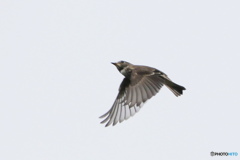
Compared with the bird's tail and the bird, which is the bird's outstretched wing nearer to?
the bird

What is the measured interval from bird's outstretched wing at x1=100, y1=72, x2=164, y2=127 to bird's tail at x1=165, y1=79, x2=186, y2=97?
0.27 metres

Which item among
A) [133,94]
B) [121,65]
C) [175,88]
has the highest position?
[121,65]

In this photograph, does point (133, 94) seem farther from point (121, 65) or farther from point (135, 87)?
point (121, 65)

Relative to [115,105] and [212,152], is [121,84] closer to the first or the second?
[115,105]

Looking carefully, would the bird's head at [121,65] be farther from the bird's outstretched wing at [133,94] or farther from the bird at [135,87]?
the bird's outstretched wing at [133,94]

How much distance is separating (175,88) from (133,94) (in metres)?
1.47

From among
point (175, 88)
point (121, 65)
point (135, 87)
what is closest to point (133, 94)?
point (135, 87)

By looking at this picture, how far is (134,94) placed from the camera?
29.9ft

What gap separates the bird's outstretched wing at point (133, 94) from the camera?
8.98m

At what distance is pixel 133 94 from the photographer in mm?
9125

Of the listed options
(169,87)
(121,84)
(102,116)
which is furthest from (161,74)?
(102,116)

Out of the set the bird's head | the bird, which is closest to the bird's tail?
the bird

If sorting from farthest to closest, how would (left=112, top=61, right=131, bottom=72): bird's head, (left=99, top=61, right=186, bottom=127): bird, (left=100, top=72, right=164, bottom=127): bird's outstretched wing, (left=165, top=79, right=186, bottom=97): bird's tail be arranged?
(left=112, top=61, right=131, bottom=72): bird's head, (left=165, top=79, right=186, bottom=97): bird's tail, (left=99, top=61, right=186, bottom=127): bird, (left=100, top=72, right=164, bottom=127): bird's outstretched wing

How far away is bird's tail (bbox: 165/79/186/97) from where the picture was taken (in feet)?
33.2
